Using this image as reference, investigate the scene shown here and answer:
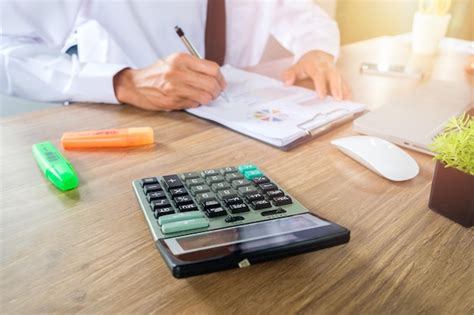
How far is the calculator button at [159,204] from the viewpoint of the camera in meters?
0.42

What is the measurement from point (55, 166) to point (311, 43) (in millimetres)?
798

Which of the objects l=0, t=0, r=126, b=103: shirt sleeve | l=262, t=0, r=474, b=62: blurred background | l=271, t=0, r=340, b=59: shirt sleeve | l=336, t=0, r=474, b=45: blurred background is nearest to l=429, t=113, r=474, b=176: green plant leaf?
l=0, t=0, r=126, b=103: shirt sleeve

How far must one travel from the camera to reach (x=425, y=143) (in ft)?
1.96

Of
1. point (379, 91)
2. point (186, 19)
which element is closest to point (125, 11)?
point (186, 19)

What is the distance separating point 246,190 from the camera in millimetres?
452

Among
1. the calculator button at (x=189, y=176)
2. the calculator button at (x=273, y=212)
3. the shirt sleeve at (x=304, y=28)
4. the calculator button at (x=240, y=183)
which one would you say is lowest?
the calculator button at (x=273, y=212)

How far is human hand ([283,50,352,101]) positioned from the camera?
83 centimetres

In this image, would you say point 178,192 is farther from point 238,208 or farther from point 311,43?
point 311,43

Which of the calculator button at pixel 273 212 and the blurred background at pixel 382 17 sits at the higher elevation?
the calculator button at pixel 273 212

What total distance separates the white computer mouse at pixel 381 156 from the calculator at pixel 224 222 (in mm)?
151

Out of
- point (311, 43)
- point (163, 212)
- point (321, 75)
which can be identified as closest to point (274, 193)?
point (163, 212)

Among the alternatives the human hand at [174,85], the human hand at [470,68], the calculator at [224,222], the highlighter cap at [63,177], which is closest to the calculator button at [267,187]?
the calculator at [224,222]

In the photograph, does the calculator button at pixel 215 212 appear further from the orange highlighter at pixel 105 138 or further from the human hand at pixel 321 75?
the human hand at pixel 321 75

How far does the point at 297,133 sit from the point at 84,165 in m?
0.29
